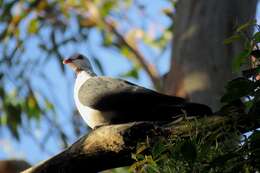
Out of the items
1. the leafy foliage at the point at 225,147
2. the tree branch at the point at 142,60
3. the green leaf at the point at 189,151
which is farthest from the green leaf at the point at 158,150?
the tree branch at the point at 142,60

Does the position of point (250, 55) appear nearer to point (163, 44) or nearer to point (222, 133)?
point (222, 133)

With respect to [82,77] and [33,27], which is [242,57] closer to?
[82,77]

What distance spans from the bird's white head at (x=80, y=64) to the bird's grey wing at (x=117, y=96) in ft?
1.81

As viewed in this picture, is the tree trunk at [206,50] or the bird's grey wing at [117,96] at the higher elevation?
the tree trunk at [206,50]

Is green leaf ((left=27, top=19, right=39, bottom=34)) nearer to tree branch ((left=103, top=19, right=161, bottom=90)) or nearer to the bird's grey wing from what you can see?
tree branch ((left=103, top=19, right=161, bottom=90))

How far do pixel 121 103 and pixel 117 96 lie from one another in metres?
0.06

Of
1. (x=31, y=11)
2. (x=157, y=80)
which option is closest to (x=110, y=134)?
(x=157, y=80)

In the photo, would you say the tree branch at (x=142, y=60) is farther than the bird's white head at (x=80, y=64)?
Yes

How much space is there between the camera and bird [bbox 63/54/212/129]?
9.82 ft

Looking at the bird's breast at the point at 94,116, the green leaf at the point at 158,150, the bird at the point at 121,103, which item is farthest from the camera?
the bird's breast at the point at 94,116

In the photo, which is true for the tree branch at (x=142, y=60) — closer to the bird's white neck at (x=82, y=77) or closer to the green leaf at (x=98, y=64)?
the green leaf at (x=98, y=64)

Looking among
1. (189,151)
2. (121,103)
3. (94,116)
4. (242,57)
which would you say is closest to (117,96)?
(121,103)

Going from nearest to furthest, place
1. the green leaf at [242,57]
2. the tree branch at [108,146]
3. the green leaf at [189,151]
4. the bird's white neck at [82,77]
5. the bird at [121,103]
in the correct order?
1. the green leaf at [189,151]
2. the green leaf at [242,57]
3. the tree branch at [108,146]
4. the bird at [121,103]
5. the bird's white neck at [82,77]

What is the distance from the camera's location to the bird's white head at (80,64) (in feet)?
13.8
